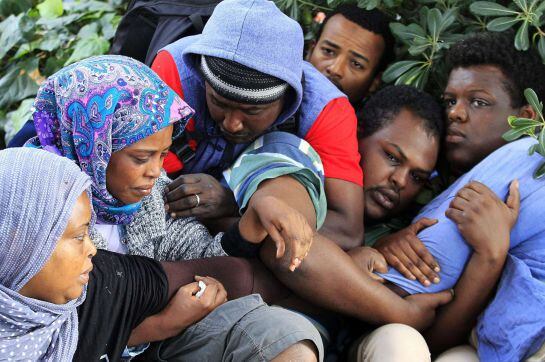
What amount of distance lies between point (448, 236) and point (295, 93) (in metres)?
0.81

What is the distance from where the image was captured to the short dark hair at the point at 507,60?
3.35 m

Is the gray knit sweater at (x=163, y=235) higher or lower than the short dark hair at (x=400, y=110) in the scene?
lower

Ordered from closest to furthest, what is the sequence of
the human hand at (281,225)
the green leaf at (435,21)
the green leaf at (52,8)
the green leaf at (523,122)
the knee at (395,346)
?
the human hand at (281,225)
the knee at (395,346)
the green leaf at (523,122)
the green leaf at (435,21)
the green leaf at (52,8)

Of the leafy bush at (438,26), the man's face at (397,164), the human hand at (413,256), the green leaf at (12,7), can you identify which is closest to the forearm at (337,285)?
the human hand at (413,256)

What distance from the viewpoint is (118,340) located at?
2.28 meters

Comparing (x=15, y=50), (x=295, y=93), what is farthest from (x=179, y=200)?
(x=15, y=50)

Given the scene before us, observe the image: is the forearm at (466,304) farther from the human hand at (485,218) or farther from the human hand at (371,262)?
the human hand at (371,262)

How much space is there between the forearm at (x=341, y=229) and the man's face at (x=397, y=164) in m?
0.25

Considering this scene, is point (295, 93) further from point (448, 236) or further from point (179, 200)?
point (448, 236)

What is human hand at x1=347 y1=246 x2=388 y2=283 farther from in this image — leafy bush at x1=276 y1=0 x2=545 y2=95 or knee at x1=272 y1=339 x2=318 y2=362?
leafy bush at x1=276 y1=0 x2=545 y2=95

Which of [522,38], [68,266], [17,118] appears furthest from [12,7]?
[68,266]

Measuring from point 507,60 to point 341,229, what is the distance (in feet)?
3.69

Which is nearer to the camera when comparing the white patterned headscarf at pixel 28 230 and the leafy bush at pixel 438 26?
the white patterned headscarf at pixel 28 230

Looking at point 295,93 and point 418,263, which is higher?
point 295,93
